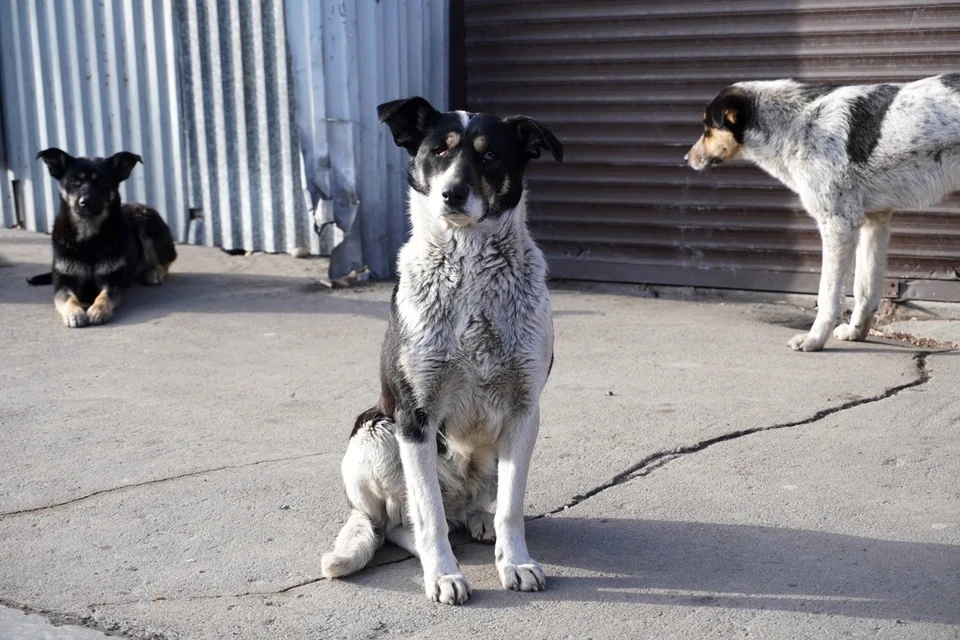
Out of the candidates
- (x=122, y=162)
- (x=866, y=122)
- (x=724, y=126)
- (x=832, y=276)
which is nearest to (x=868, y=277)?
(x=832, y=276)

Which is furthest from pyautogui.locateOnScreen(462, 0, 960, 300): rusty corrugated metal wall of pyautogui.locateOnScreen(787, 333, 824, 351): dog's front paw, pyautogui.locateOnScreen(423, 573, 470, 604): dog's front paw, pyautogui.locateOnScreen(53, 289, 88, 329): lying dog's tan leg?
pyautogui.locateOnScreen(423, 573, 470, 604): dog's front paw

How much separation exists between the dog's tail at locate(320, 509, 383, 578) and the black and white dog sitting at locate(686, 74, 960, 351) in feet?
11.6

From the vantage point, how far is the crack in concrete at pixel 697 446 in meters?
4.26

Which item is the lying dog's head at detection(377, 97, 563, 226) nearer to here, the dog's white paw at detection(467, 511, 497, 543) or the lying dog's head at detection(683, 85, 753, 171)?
the dog's white paw at detection(467, 511, 497, 543)

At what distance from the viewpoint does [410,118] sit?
12.0 feet

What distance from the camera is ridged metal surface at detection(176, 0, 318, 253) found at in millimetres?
8680

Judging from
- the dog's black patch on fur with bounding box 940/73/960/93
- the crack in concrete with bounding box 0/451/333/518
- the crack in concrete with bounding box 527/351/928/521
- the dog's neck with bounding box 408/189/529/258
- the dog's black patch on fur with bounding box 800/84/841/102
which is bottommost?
the crack in concrete with bounding box 0/451/333/518

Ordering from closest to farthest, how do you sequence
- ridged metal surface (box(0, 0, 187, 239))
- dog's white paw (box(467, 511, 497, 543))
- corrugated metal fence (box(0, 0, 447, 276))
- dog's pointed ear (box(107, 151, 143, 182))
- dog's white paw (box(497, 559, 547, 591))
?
dog's white paw (box(497, 559, 547, 591)) → dog's white paw (box(467, 511, 497, 543)) → dog's pointed ear (box(107, 151, 143, 182)) → corrugated metal fence (box(0, 0, 447, 276)) → ridged metal surface (box(0, 0, 187, 239))

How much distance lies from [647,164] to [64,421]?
4.50 meters

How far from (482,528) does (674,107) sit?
4817mm

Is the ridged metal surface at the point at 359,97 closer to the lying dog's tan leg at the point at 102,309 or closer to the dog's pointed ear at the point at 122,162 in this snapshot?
the dog's pointed ear at the point at 122,162

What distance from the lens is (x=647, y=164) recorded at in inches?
313

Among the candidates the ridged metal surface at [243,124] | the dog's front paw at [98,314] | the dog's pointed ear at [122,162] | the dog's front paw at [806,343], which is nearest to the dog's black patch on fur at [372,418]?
the dog's front paw at [806,343]

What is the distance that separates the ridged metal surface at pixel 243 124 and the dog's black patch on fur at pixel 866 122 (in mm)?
4313
